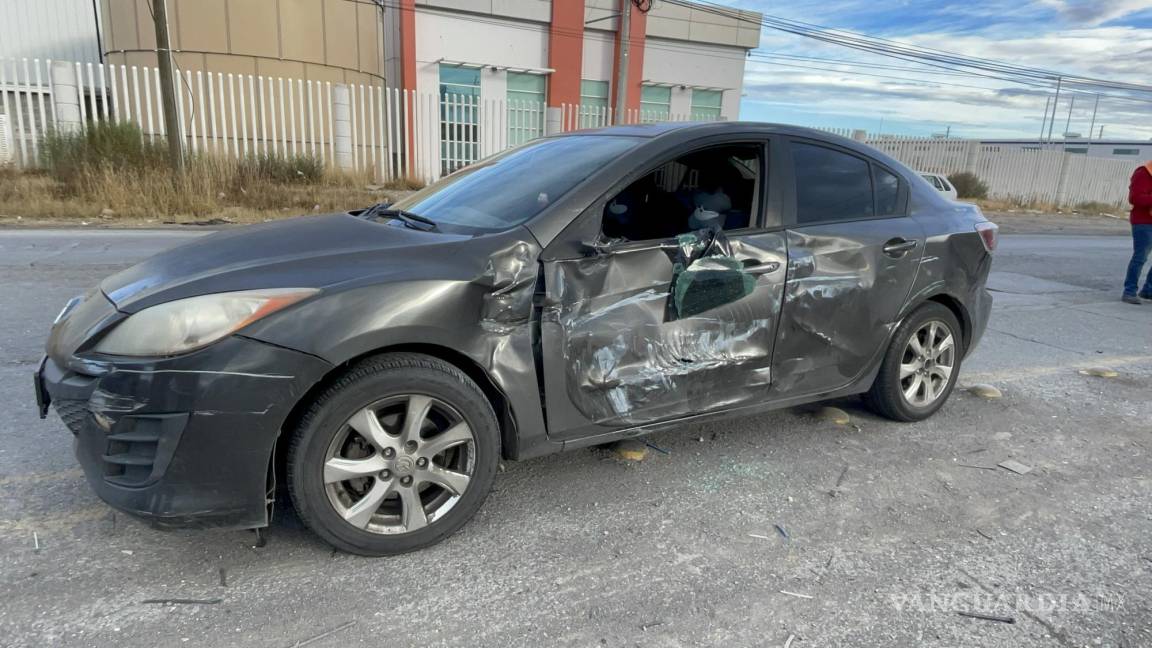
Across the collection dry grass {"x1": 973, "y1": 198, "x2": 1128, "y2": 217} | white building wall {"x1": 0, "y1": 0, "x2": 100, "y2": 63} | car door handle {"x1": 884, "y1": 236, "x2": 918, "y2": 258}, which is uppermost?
white building wall {"x1": 0, "y1": 0, "x2": 100, "y2": 63}

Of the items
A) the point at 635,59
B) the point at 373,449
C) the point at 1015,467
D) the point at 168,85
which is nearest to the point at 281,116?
the point at 168,85

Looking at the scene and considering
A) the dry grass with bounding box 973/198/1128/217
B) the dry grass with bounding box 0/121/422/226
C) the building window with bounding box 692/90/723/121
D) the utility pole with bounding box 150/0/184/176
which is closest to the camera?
the dry grass with bounding box 0/121/422/226

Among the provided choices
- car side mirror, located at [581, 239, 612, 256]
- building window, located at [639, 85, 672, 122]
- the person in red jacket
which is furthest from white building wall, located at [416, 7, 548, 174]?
car side mirror, located at [581, 239, 612, 256]

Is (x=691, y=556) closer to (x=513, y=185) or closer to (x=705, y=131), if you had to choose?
(x=513, y=185)

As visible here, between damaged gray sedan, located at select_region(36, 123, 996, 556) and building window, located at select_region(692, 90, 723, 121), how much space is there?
26357mm

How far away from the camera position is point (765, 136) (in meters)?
3.63

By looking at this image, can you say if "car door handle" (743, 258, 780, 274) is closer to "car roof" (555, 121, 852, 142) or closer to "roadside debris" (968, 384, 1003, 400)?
"car roof" (555, 121, 852, 142)

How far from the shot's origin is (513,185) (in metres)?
3.44

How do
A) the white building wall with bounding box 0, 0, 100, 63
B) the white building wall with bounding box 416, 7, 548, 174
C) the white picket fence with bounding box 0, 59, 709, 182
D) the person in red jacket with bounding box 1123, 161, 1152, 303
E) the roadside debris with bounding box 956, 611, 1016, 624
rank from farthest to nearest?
1. the white building wall with bounding box 416, 7, 548, 174
2. the white building wall with bounding box 0, 0, 100, 63
3. the white picket fence with bounding box 0, 59, 709, 182
4. the person in red jacket with bounding box 1123, 161, 1152, 303
5. the roadside debris with bounding box 956, 611, 1016, 624

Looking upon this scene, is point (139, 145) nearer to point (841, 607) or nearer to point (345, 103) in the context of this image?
point (345, 103)

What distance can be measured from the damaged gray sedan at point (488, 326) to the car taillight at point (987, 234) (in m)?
0.37

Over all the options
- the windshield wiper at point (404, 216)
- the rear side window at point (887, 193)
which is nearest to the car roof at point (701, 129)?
the rear side window at point (887, 193)

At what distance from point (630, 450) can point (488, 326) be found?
4.38ft

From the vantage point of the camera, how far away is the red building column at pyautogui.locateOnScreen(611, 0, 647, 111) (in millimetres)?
26484
